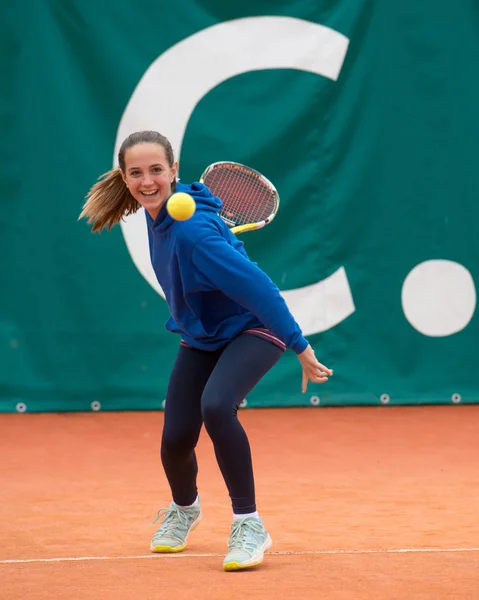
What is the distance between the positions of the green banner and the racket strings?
2.11 metres

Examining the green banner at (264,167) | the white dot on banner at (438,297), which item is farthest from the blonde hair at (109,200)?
the white dot on banner at (438,297)

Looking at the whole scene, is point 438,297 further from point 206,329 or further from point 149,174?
point 149,174

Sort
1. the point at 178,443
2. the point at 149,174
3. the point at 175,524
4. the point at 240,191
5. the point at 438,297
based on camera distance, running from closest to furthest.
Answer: the point at 149,174
the point at 178,443
the point at 175,524
the point at 240,191
the point at 438,297

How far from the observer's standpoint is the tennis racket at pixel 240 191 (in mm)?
4059

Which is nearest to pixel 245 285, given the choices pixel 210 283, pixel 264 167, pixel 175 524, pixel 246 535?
pixel 210 283

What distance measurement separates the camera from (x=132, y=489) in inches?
180

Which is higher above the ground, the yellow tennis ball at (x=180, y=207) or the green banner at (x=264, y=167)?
the yellow tennis ball at (x=180, y=207)

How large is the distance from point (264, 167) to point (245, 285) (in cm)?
334

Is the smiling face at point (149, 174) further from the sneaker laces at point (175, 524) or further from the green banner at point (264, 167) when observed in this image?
the green banner at point (264, 167)

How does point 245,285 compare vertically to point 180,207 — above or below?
below

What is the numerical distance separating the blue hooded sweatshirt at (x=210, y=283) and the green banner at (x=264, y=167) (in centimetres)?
301

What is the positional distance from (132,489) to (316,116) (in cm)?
267

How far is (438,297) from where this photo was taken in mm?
6445

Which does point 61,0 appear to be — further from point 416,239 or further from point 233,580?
point 233,580
